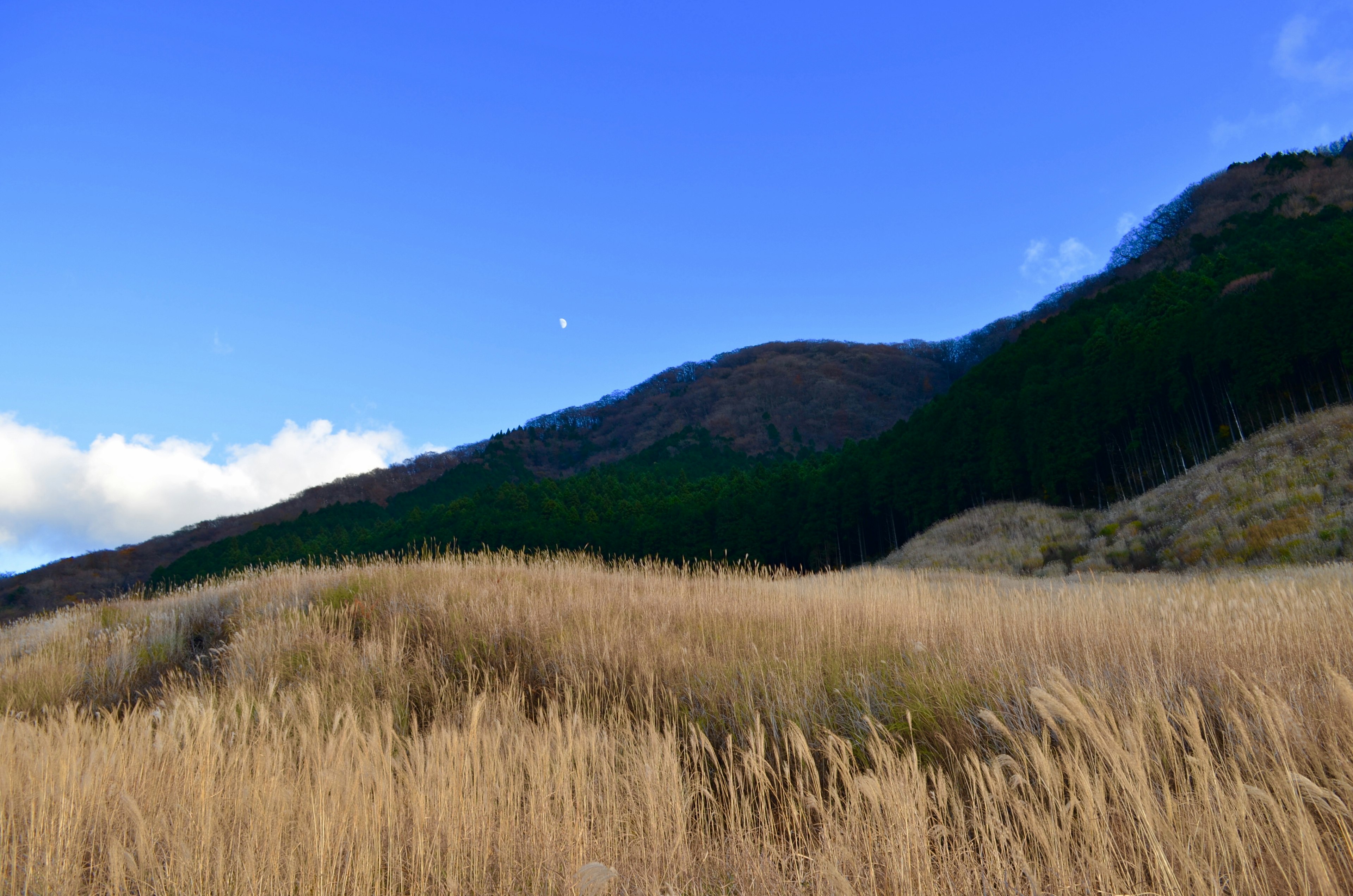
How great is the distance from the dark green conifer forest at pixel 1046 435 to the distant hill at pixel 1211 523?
3.32 meters

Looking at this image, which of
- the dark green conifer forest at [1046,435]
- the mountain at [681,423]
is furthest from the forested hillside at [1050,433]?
the mountain at [681,423]

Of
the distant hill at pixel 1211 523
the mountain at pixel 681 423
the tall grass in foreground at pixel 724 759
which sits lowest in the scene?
the distant hill at pixel 1211 523

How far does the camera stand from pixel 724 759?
13.9 ft

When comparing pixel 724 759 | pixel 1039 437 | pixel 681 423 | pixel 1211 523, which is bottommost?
pixel 1211 523

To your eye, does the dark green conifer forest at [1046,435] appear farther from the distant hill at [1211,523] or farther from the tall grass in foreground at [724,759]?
the tall grass in foreground at [724,759]

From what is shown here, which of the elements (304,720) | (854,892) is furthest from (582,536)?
(854,892)

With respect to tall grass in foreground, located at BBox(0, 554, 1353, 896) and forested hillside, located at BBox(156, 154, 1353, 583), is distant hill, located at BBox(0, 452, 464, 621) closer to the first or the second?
forested hillside, located at BBox(156, 154, 1353, 583)

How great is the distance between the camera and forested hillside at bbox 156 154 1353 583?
32656 mm

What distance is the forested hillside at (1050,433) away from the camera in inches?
1286

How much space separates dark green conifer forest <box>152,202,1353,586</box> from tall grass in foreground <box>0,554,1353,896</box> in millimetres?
17043

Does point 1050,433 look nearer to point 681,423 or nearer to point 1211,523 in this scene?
point 1211,523

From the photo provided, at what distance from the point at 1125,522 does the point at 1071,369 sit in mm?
18307

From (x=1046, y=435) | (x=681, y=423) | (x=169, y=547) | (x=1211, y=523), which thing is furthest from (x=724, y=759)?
(x=681, y=423)

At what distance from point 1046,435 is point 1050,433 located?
9.2 inches
